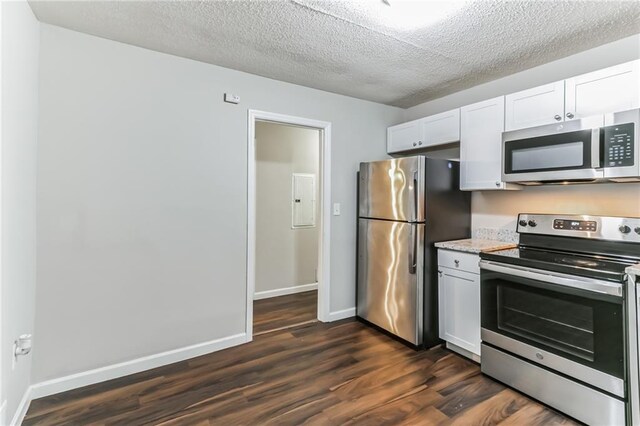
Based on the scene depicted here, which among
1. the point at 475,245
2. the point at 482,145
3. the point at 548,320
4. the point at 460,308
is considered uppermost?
the point at 482,145

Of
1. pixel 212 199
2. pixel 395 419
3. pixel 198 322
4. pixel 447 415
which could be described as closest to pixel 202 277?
pixel 198 322

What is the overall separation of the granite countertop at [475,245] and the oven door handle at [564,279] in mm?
191

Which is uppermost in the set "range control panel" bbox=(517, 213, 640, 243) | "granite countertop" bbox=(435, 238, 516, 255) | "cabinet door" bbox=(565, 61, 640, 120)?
"cabinet door" bbox=(565, 61, 640, 120)

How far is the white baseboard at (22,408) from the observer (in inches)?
71.2

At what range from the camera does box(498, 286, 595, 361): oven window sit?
6.15ft

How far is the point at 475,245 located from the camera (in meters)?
2.68

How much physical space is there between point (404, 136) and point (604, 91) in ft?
5.71

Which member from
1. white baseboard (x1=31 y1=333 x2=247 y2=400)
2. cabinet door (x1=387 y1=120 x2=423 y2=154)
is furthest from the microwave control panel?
white baseboard (x1=31 y1=333 x2=247 y2=400)

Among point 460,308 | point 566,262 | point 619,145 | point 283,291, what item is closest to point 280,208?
point 283,291

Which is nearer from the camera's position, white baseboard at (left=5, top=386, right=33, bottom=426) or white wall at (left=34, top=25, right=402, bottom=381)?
white baseboard at (left=5, top=386, right=33, bottom=426)

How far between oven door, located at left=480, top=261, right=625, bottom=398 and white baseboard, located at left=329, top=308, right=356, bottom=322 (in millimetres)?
1498

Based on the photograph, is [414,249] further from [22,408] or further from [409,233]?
[22,408]

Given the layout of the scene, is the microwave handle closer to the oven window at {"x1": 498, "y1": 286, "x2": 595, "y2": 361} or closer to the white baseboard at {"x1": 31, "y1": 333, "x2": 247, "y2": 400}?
the oven window at {"x1": 498, "y1": 286, "x2": 595, "y2": 361}

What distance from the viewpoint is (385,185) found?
122 inches
